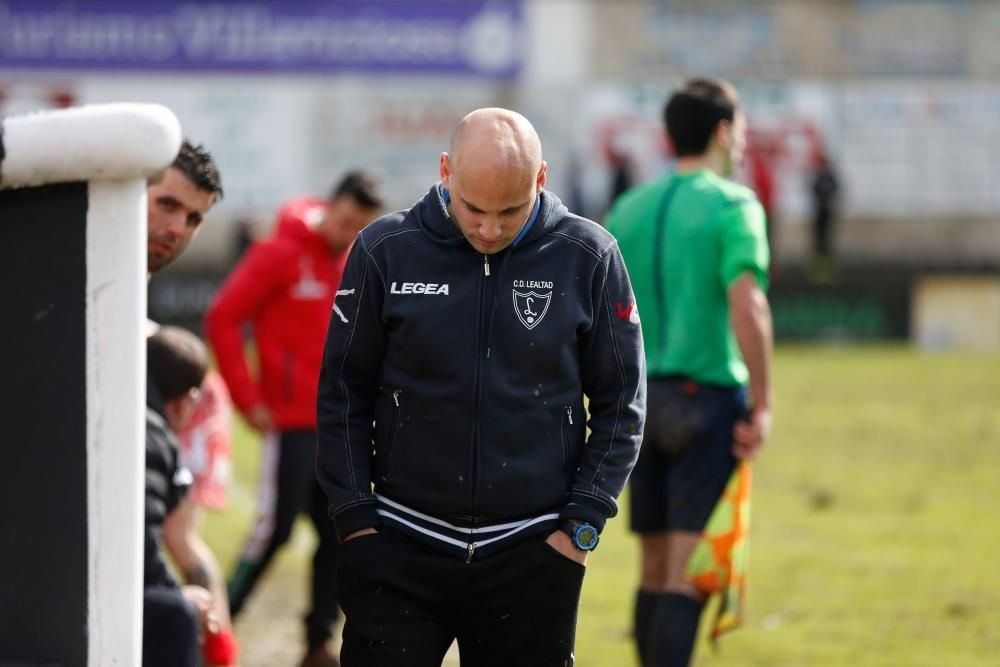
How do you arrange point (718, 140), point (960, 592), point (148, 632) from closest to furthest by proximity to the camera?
point (148, 632)
point (718, 140)
point (960, 592)

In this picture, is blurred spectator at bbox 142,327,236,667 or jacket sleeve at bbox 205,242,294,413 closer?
blurred spectator at bbox 142,327,236,667

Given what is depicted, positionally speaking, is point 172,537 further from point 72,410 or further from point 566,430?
point 72,410

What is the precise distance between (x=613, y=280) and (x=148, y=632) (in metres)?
1.28

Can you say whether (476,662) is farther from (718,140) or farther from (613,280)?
(718,140)

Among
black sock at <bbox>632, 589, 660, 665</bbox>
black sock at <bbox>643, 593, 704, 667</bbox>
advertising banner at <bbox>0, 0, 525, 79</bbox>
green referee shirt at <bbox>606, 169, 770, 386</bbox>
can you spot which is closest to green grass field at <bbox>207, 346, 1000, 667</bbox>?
black sock at <bbox>632, 589, 660, 665</bbox>

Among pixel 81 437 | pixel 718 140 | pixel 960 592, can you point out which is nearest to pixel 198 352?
pixel 718 140

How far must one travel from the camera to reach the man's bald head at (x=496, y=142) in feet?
10.7

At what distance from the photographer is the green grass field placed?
686cm

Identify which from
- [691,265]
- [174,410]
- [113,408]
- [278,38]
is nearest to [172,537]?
[174,410]

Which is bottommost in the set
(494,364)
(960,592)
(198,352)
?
(960,592)

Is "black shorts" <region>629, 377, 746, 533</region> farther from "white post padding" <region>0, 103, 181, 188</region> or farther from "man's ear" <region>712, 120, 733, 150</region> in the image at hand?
"white post padding" <region>0, 103, 181, 188</region>

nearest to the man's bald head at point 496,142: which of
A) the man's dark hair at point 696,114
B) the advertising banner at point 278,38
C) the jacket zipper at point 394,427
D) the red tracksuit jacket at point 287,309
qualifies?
the jacket zipper at point 394,427

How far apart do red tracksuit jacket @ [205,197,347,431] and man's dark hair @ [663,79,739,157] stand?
5.85ft

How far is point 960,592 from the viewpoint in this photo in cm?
797
